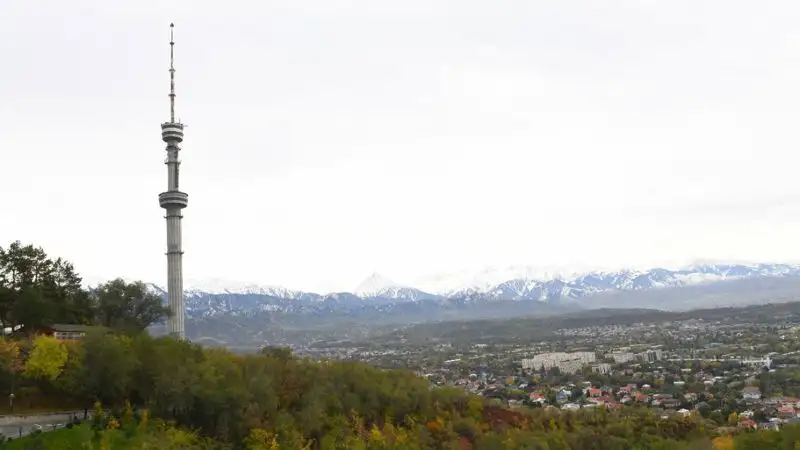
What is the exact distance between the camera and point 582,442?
48.5 meters

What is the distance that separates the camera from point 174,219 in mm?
66562

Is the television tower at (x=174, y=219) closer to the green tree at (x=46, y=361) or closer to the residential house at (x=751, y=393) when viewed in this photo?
the green tree at (x=46, y=361)

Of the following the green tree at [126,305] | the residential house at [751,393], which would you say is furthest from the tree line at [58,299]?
the residential house at [751,393]

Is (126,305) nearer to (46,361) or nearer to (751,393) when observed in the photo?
(46,361)

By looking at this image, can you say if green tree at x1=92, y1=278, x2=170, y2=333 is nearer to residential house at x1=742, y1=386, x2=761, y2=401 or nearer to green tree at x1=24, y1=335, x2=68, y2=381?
green tree at x1=24, y1=335, x2=68, y2=381

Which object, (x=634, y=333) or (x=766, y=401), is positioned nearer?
(x=766, y=401)

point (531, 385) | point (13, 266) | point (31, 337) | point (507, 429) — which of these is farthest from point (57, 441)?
point (531, 385)

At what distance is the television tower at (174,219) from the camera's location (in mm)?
65812

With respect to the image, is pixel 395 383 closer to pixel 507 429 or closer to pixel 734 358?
pixel 507 429

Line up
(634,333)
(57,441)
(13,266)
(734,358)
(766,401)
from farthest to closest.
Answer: (634,333)
(734,358)
(766,401)
(13,266)
(57,441)

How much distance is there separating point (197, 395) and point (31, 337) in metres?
11.5

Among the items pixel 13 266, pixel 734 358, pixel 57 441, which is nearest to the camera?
pixel 57 441

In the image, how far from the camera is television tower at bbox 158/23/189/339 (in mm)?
65812

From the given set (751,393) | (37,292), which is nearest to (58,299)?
(37,292)
